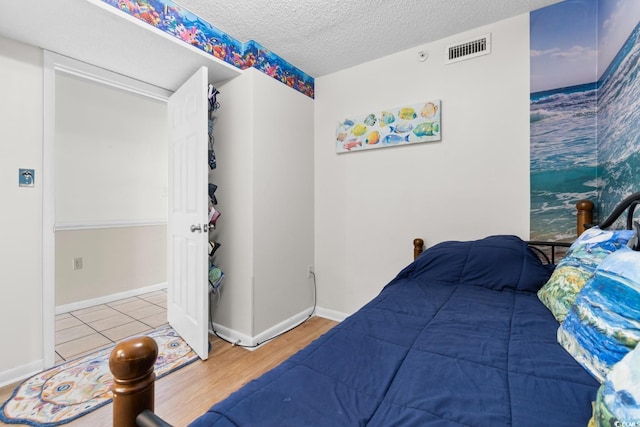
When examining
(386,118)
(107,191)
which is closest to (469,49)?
(386,118)

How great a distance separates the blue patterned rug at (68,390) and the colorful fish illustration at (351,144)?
207 centimetres

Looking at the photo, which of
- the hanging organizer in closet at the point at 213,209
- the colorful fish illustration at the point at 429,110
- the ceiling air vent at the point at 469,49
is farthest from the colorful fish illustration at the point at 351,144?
the hanging organizer in closet at the point at 213,209

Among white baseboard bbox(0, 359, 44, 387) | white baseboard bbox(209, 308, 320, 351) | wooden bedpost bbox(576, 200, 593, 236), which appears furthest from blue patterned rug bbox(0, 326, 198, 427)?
wooden bedpost bbox(576, 200, 593, 236)

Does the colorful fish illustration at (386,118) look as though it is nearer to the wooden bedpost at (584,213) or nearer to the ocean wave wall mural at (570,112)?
the ocean wave wall mural at (570,112)

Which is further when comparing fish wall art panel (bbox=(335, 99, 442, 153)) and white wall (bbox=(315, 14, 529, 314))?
fish wall art panel (bbox=(335, 99, 442, 153))

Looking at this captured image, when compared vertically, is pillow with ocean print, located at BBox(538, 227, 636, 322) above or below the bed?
above

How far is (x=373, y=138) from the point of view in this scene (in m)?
2.54

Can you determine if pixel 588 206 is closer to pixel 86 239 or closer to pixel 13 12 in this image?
pixel 13 12

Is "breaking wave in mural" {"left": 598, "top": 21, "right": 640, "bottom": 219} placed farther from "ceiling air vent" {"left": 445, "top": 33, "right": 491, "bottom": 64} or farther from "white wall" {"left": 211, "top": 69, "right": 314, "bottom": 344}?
"white wall" {"left": 211, "top": 69, "right": 314, "bottom": 344}

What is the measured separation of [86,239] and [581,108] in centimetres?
442

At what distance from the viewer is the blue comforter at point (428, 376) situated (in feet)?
2.12

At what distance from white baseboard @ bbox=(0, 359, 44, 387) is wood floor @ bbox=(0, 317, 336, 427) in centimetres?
5

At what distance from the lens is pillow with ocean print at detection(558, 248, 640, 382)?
0.70m

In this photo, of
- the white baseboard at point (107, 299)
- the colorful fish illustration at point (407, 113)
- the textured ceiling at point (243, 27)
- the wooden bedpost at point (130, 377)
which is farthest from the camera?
the white baseboard at point (107, 299)
